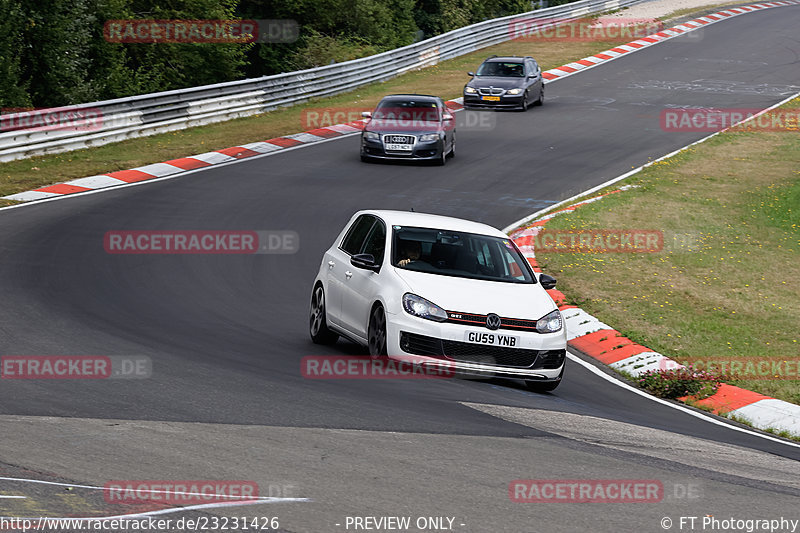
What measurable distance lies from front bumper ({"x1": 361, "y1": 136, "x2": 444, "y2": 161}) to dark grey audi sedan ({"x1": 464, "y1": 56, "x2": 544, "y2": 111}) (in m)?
7.95

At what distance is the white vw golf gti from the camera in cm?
1093

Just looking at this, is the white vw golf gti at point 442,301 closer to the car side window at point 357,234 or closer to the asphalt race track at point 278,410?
the car side window at point 357,234

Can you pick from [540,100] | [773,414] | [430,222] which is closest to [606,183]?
[540,100]

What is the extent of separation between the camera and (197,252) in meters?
17.5

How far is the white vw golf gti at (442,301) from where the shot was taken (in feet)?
35.9

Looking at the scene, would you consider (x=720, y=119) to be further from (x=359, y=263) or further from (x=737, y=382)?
(x=359, y=263)

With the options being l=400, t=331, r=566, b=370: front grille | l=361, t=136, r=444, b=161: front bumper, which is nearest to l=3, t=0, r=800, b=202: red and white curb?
l=361, t=136, r=444, b=161: front bumper

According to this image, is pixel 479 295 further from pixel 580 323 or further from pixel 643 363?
pixel 580 323

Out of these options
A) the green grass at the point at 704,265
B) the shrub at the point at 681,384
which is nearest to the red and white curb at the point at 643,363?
the shrub at the point at 681,384

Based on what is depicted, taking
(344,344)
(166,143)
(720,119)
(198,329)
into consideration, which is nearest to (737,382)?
(344,344)

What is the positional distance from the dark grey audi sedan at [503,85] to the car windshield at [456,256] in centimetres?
2202

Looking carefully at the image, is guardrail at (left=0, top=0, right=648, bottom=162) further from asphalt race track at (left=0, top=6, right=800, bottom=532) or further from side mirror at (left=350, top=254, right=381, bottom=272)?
side mirror at (left=350, top=254, right=381, bottom=272)

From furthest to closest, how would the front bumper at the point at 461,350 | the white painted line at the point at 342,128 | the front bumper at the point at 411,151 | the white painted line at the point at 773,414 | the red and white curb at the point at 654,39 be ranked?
the red and white curb at the point at 654,39
the white painted line at the point at 342,128
the front bumper at the point at 411,151
the white painted line at the point at 773,414
the front bumper at the point at 461,350

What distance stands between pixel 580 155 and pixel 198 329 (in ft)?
56.5
